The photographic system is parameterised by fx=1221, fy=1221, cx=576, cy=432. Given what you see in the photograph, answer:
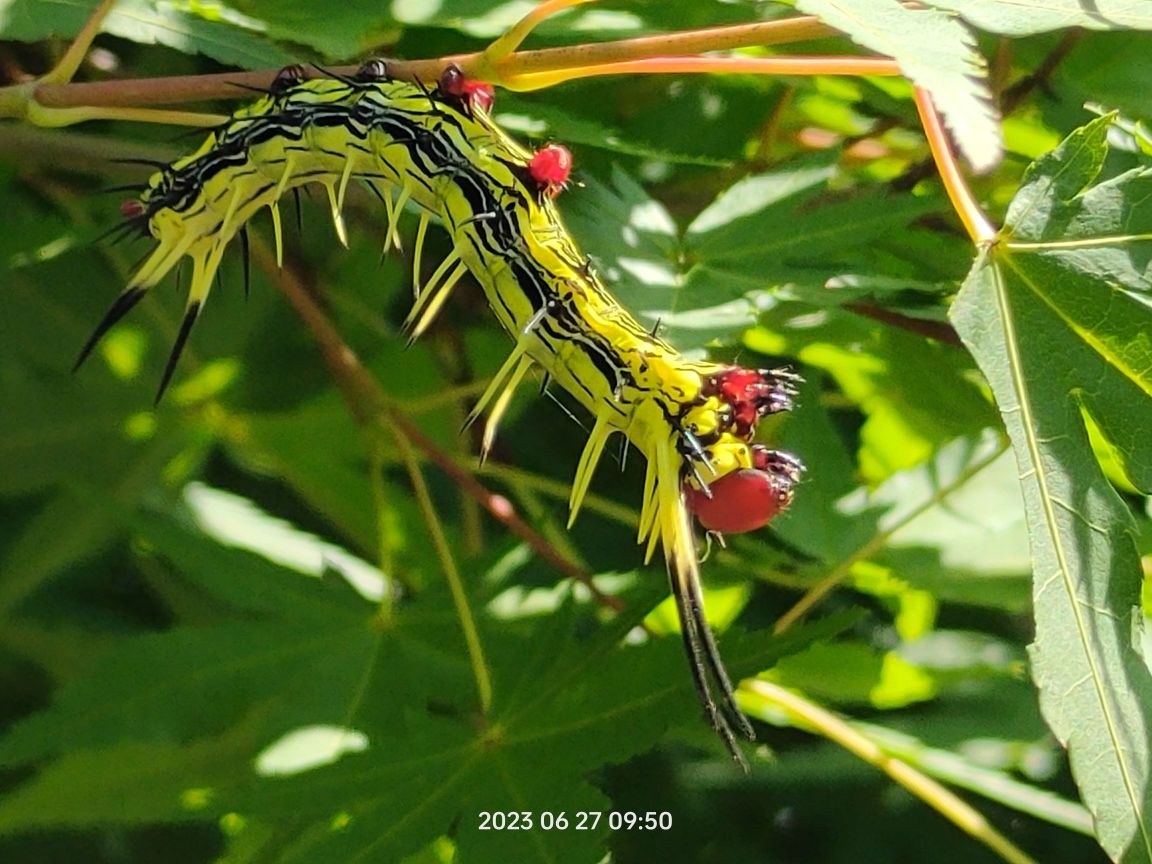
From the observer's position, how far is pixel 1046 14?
2.23 feet

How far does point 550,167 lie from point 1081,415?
390mm

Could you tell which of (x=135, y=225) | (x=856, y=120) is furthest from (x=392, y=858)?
(x=856, y=120)

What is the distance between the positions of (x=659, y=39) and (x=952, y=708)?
99 cm

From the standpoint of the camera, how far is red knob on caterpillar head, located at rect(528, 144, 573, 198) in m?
0.86

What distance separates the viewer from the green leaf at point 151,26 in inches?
33.2

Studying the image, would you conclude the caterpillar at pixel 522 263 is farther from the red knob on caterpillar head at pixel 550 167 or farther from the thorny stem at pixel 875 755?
the thorny stem at pixel 875 755

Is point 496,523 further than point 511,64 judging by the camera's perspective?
Yes

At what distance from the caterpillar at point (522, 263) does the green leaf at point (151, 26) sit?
41 millimetres

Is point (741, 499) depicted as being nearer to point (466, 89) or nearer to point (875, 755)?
point (466, 89)

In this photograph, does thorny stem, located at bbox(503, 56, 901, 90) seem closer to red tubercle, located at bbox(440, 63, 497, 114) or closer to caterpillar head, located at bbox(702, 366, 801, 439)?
red tubercle, located at bbox(440, 63, 497, 114)

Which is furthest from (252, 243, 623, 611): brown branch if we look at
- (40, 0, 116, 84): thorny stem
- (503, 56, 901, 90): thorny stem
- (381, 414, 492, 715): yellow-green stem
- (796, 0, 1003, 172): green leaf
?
(796, 0, 1003, 172): green leaf

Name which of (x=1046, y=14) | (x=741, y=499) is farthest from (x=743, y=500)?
(x=1046, y=14)

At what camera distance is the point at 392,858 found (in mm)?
869

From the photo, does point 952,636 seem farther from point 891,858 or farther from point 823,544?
point 891,858
